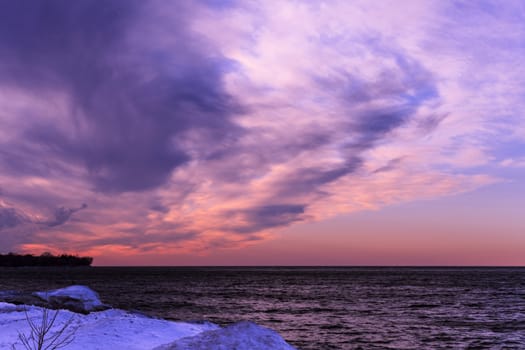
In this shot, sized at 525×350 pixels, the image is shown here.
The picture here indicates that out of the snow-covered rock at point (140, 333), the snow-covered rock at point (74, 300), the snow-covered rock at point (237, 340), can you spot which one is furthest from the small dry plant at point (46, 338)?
the snow-covered rock at point (74, 300)

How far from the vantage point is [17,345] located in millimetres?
15898

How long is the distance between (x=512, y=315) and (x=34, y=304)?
42.4 metres

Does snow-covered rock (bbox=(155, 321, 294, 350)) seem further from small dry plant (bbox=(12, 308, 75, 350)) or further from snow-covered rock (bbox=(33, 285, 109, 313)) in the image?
snow-covered rock (bbox=(33, 285, 109, 313))

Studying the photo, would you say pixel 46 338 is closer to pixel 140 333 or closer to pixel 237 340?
pixel 140 333

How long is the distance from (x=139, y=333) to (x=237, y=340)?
6318 mm

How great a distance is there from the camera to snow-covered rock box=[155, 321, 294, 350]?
12414 millimetres

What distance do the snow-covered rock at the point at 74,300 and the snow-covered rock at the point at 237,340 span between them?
1344 centimetres

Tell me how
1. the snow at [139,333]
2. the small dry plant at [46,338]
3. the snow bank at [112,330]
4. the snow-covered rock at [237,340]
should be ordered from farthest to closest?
the snow bank at [112,330] → the snow at [139,333] → the small dry plant at [46,338] → the snow-covered rock at [237,340]

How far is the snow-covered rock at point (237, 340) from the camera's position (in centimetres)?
1241

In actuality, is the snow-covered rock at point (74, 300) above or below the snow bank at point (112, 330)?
above

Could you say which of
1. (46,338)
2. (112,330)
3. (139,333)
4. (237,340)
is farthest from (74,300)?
(237,340)

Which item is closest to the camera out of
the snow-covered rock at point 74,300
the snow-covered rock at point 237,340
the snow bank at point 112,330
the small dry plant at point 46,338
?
the snow-covered rock at point 237,340

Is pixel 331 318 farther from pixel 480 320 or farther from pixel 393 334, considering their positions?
pixel 480 320

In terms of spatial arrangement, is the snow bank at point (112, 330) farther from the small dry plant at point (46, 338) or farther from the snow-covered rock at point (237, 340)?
the snow-covered rock at point (237, 340)
